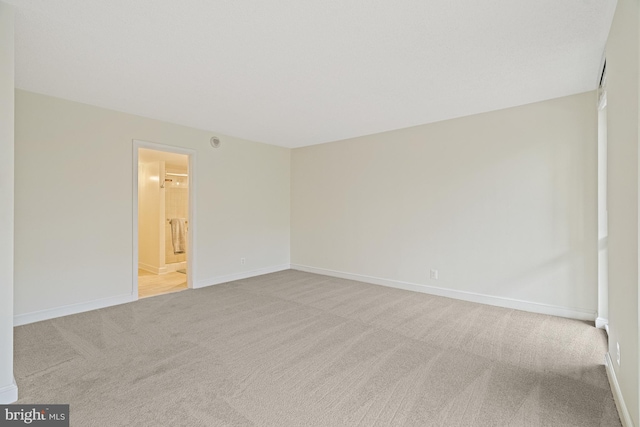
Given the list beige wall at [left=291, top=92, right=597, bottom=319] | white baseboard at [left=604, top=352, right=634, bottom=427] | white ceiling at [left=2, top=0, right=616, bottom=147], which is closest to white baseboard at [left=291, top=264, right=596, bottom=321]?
beige wall at [left=291, top=92, right=597, bottom=319]

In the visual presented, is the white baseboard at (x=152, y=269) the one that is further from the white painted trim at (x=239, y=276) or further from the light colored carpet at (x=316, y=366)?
the light colored carpet at (x=316, y=366)

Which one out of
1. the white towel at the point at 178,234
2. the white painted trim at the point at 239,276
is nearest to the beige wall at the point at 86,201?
the white painted trim at the point at 239,276

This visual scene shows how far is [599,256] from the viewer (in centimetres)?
321

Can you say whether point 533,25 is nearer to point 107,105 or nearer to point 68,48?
point 68,48

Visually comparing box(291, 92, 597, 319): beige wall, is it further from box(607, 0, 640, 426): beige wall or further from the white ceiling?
box(607, 0, 640, 426): beige wall

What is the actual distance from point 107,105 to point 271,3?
2996 mm

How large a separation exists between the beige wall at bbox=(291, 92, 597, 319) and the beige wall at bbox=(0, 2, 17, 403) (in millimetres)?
4294

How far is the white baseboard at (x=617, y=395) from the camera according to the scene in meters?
1.68

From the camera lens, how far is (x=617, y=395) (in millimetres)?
1924

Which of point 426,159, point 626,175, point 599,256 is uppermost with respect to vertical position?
point 426,159

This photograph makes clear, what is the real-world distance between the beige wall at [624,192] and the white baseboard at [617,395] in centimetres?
5

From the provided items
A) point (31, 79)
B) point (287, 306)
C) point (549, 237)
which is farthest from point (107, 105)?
point (549, 237)

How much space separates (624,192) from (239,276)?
5010mm

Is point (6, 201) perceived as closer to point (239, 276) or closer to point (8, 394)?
point (8, 394)
